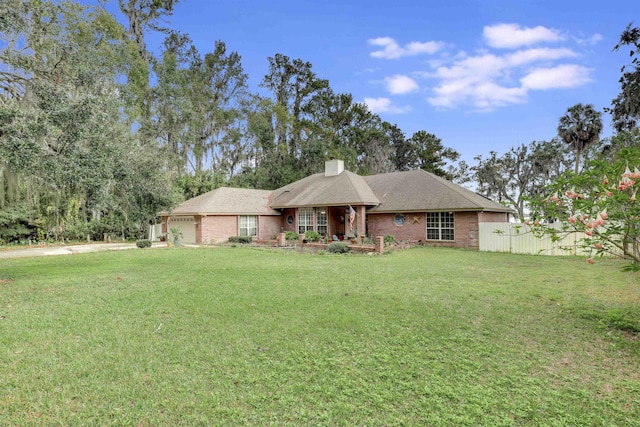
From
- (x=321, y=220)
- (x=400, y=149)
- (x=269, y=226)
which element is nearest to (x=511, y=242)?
(x=321, y=220)

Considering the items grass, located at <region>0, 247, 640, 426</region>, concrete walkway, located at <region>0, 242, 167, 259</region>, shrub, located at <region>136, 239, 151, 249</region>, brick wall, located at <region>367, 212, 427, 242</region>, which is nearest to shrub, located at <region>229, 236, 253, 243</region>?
shrub, located at <region>136, 239, 151, 249</region>

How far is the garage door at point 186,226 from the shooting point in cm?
2191

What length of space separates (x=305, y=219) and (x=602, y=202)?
18.8m

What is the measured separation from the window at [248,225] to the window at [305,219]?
3103mm

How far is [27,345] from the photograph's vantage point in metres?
4.57

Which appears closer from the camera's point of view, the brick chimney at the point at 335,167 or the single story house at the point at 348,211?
the single story house at the point at 348,211

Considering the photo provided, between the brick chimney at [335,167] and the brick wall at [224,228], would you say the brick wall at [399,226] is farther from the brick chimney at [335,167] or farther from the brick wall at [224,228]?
the brick wall at [224,228]

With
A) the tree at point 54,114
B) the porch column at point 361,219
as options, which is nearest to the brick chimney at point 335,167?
the porch column at point 361,219

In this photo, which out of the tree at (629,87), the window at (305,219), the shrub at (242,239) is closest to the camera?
the tree at (629,87)

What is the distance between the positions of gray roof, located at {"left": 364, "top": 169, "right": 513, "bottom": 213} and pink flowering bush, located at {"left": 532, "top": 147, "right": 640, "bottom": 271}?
40.6ft

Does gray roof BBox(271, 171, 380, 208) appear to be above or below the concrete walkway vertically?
above

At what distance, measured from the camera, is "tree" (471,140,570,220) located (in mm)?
32500

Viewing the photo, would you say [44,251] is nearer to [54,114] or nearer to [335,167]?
[54,114]

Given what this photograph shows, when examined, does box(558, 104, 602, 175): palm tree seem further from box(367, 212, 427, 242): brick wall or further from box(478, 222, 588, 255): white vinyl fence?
box(367, 212, 427, 242): brick wall
